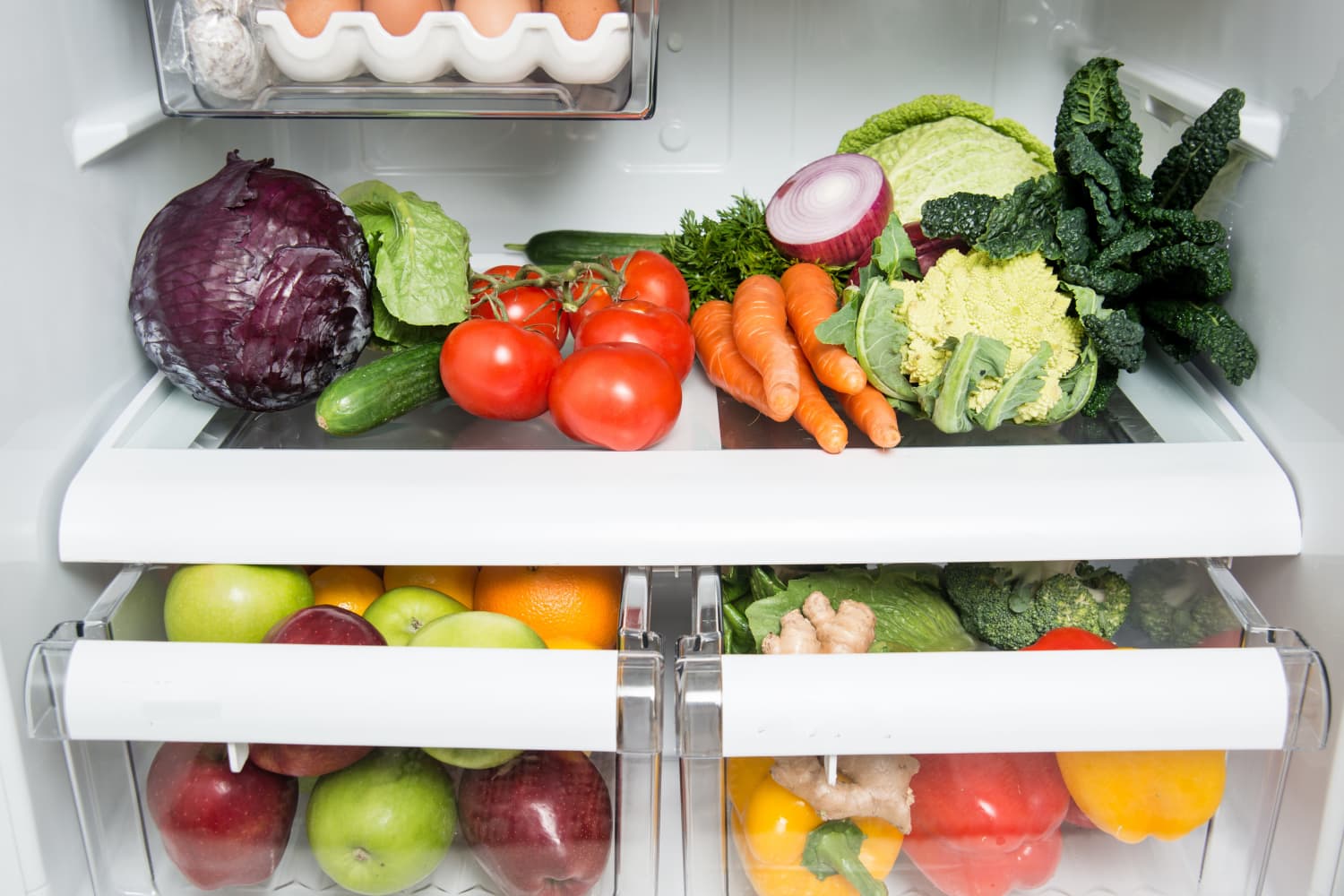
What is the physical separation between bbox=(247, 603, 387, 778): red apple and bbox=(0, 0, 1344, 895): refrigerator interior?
0.19 m

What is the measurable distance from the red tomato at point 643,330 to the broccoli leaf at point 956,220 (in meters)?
0.26

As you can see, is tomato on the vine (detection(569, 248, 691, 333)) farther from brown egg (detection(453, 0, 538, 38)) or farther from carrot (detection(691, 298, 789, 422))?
brown egg (detection(453, 0, 538, 38))

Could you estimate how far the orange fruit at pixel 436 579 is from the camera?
3.22 ft

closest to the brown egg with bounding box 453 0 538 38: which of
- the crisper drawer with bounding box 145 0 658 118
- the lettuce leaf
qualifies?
the crisper drawer with bounding box 145 0 658 118

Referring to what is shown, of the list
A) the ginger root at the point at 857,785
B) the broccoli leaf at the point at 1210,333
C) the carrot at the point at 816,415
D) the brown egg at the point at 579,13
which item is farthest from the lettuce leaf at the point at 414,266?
the broccoli leaf at the point at 1210,333

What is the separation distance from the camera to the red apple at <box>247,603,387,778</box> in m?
0.85

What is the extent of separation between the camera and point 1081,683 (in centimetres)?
80

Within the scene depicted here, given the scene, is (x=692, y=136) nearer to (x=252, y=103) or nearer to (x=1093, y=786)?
(x=252, y=103)

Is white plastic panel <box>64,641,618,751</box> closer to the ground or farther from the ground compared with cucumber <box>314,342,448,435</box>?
closer to the ground

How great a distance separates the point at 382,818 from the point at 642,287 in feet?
1.95

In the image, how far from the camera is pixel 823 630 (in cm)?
89

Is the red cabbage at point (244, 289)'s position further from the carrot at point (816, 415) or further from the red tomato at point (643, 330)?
the carrot at point (816, 415)

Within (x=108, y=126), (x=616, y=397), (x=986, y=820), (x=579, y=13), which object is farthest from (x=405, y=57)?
(x=986, y=820)

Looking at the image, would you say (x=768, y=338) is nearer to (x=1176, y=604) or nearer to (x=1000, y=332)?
(x=1000, y=332)
